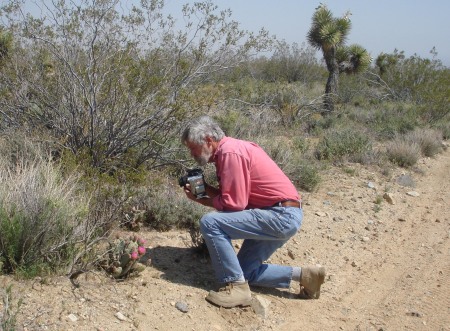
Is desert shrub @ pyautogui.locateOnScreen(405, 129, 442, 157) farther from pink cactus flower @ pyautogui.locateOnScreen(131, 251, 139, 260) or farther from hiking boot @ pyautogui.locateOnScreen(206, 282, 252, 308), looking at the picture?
pink cactus flower @ pyautogui.locateOnScreen(131, 251, 139, 260)

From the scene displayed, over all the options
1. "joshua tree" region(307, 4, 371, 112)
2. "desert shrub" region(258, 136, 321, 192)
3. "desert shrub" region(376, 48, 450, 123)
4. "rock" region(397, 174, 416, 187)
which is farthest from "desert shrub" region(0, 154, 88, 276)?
"desert shrub" region(376, 48, 450, 123)

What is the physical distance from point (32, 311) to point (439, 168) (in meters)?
8.62

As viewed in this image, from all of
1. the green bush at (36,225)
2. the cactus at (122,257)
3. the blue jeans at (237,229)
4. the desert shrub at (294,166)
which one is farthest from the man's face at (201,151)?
the desert shrub at (294,166)

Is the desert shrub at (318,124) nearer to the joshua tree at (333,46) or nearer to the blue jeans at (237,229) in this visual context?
the joshua tree at (333,46)

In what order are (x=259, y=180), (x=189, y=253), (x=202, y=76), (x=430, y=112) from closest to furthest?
1. (x=259, y=180)
2. (x=189, y=253)
3. (x=202, y=76)
4. (x=430, y=112)

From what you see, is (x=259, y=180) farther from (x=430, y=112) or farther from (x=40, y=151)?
(x=430, y=112)

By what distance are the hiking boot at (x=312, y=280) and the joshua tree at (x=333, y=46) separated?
11.1 meters

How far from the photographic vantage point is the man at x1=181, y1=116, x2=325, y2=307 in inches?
161

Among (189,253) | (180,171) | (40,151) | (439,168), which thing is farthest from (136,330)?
(439,168)

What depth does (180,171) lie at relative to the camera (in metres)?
6.90

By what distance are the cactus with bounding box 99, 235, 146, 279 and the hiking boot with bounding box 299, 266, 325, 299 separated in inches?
53.8

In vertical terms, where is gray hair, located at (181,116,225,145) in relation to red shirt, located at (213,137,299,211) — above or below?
above

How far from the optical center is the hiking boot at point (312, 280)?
4520mm

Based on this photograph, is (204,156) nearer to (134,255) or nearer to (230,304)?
(134,255)
